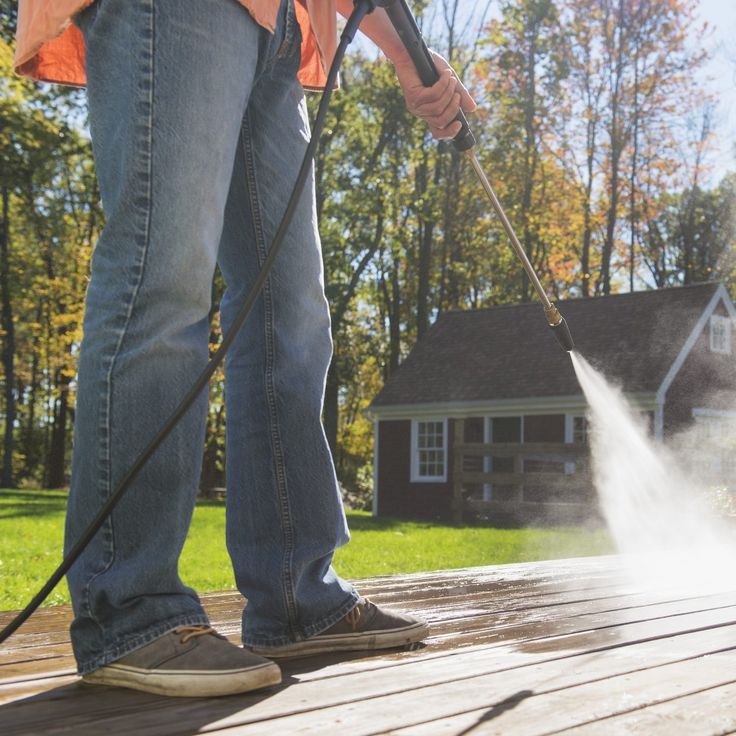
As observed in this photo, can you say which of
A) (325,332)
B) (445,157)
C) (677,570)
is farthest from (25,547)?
(445,157)

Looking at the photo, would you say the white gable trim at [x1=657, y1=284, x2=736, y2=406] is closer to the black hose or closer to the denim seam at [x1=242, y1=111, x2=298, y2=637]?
the denim seam at [x1=242, y1=111, x2=298, y2=637]

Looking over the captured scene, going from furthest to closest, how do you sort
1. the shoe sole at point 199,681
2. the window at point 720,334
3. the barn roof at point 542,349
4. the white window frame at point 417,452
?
the white window frame at point 417,452, the window at point 720,334, the barn roof at point 542,349, the shoe sole at point 199,681

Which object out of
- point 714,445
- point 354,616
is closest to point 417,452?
point 714,445

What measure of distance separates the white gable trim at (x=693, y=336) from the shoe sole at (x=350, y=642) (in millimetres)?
18086

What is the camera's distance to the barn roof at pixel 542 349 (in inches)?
809

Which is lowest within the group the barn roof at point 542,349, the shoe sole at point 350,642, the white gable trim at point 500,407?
the shoe sole at point 350,642

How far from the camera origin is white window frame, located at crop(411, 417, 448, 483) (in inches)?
862

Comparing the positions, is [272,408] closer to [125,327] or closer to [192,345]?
[192,345]

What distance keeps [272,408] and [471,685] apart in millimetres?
683

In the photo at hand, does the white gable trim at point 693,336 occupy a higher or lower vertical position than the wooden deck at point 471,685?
higher

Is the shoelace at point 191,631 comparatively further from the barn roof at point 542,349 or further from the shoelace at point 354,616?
the barn roof at point 542,349

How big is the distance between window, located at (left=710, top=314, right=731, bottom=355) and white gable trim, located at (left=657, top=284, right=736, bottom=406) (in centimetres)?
21

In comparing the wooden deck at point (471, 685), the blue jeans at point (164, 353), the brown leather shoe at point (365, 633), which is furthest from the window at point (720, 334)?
the blue jeans at point (164, 353)

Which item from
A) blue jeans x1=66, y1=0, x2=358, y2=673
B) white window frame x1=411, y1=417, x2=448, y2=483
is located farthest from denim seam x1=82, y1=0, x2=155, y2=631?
white window frame x1=411, y1=417, x2=448, y2=483
